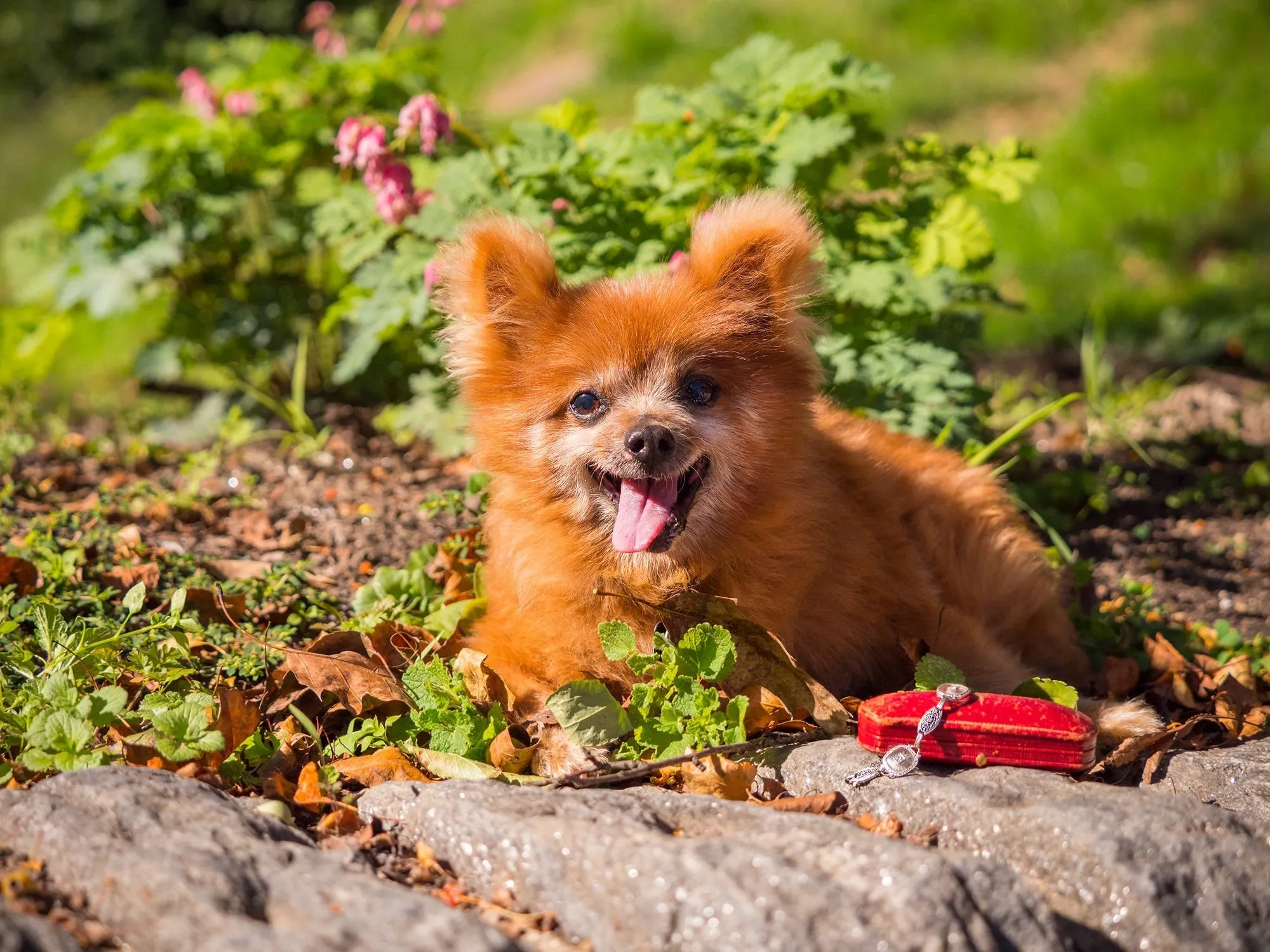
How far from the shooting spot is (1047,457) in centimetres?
603

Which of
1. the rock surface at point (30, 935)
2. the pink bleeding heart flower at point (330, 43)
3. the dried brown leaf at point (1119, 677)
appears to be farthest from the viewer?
the pink bleeding heart flower at point (330, 43)

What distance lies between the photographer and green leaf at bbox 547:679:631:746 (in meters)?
3.26

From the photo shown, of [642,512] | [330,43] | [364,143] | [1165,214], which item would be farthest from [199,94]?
[1165,214]

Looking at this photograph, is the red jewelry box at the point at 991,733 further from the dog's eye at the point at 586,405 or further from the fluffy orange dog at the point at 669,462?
the dog's eye at the point at 586,405

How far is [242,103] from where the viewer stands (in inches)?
228

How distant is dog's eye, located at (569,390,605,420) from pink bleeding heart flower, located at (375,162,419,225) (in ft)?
5.12

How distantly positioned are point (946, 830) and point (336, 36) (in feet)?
18.2

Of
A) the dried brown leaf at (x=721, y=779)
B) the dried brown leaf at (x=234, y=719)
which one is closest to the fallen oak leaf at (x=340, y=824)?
the dried brown leaf at (x=234, y=719)

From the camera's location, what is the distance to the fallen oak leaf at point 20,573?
3994 millimetres

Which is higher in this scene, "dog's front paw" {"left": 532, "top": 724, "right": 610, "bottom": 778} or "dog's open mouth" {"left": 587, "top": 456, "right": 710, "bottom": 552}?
"dog's open mouth" {"left": 587, "top": 456, "right": 710, "bottom": 552}

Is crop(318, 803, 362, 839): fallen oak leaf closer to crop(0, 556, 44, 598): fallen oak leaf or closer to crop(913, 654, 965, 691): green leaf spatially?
crop(913, 654, 965, 691): green leaf

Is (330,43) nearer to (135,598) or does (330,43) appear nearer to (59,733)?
(135,598)

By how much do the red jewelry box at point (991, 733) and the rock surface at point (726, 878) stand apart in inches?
19.4

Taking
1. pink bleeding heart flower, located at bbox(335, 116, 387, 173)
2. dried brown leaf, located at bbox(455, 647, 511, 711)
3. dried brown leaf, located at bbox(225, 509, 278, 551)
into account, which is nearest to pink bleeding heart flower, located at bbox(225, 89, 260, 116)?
pink bleeding heart flower, located at bbox(335, 116, 387, 173)
